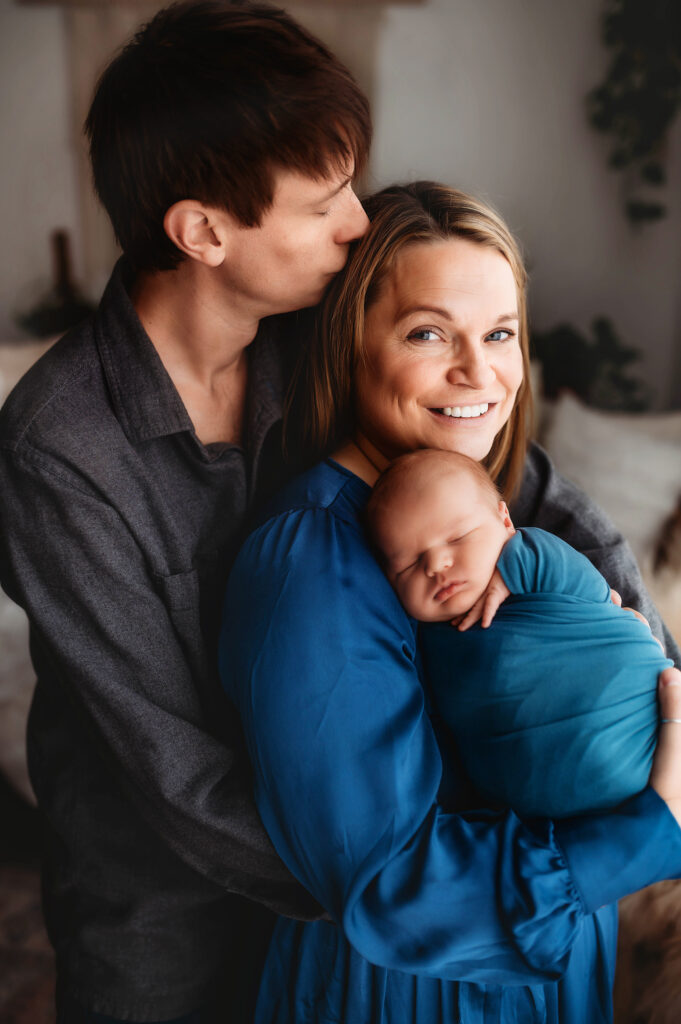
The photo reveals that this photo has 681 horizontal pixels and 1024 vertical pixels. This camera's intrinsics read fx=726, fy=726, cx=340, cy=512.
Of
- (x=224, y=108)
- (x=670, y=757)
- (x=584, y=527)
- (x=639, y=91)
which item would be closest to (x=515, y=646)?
(x=670, y=757)

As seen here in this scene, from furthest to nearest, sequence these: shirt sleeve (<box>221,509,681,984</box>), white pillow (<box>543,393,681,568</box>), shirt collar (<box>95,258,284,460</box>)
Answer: white pillow (<box>543,393,681,568</box>) → shirt collar (<box>95,258,284,460</box>) → shirt sleeve (<box>221,509,681,984</box>)

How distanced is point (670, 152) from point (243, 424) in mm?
585

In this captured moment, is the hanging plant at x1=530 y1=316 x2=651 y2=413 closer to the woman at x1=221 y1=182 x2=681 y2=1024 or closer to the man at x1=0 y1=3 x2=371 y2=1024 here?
the woman at x1=221 y1=182 x2=681 y2=1024

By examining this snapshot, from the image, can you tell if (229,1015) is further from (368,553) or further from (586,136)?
(586,136)

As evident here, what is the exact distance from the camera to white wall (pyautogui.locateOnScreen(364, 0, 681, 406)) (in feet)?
2.35

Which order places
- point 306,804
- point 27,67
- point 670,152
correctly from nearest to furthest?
point 306,804 < point 27,67 < point 670,152

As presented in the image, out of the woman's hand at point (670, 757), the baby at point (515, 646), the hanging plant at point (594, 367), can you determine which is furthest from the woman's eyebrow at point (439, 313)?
the woman's hand at point (670, 757)

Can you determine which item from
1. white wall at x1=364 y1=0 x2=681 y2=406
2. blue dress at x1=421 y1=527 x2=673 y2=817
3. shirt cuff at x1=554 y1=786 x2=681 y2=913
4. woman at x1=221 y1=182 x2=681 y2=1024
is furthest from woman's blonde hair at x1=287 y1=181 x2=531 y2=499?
shirt cuff at x1=554 y1=786 x2=681 y2=913

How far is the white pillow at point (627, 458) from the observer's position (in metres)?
0.87

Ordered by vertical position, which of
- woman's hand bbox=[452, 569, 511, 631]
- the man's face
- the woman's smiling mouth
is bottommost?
woman's hand bbox=[452, 569, 511, 631]

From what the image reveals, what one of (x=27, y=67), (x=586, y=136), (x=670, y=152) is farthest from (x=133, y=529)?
(x=670, y=152)

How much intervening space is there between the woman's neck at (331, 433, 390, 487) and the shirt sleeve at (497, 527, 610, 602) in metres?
0.14

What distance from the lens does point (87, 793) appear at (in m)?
0.73

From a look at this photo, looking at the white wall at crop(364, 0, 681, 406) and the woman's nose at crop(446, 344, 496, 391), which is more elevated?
the white wall at crop(364, 0, 681, 406)
